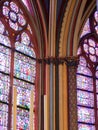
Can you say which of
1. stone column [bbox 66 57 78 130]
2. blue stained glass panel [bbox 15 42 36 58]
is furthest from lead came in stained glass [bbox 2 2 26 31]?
stone column [bbox 66 57 78 130]

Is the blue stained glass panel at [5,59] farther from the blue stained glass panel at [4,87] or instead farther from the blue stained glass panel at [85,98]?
the blue stained glass panel at [85,98]

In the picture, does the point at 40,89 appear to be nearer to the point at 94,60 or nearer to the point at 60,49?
the point at 60,49

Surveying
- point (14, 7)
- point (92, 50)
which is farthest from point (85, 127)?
point (14, 7)

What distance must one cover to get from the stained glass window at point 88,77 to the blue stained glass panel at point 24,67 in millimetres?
1735

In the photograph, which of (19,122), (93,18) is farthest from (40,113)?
(93,18)

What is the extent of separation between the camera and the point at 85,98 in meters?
12.8

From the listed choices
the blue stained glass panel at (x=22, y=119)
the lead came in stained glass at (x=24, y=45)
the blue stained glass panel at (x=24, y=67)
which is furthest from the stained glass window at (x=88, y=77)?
the blue stained glass panel at (x=22, y=119)

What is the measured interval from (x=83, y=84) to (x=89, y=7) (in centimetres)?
251

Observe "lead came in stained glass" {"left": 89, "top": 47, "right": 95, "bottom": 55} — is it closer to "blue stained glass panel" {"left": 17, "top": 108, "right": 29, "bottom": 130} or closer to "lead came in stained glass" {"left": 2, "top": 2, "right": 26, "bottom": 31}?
"lead came in stained glass" {"left": 2, "top": 2, "right": 26, "bottom": 31}

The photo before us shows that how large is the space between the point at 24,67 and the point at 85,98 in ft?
7.75

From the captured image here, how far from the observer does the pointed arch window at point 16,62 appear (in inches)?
429

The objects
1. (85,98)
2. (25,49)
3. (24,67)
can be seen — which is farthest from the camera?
(85,98)

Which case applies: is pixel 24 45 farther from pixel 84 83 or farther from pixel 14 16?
pixel 84 83

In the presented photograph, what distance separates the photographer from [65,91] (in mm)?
11547
